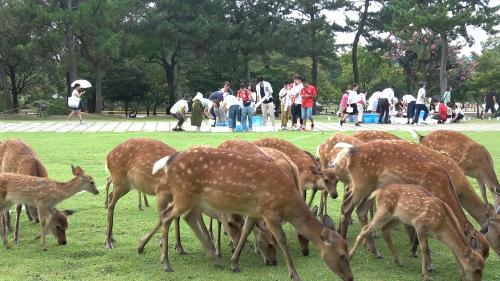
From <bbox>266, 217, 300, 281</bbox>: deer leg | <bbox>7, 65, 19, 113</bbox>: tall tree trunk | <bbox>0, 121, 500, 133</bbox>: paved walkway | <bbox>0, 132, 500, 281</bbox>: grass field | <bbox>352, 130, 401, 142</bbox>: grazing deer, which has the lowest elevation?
<bbox>0, 132, 500, 281</bbox>: grass field

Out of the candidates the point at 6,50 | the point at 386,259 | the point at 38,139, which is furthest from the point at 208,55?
the point at 386,259

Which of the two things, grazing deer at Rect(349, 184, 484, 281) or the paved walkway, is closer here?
grazing deer at Rect(349, 184, 484, 281)

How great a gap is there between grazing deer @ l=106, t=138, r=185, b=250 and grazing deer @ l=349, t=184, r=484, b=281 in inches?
89.9

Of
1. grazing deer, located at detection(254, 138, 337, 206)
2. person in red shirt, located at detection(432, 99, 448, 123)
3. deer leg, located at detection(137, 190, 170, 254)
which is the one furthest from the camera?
person in red shirt, located at detection(432, 99, 448, 123)

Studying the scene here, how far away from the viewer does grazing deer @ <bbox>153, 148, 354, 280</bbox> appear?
16.0ft

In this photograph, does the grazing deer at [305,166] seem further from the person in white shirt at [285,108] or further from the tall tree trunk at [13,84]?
the tall tree trunk at [13,84]

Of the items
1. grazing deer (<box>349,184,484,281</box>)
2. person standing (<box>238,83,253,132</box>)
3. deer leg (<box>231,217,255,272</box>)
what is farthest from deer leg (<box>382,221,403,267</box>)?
person standing (<box>238,83,253,132</box>)

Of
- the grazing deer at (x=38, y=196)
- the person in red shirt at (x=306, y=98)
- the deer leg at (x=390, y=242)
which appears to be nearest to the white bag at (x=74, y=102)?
the person in red shirt at (x=306, y=98)

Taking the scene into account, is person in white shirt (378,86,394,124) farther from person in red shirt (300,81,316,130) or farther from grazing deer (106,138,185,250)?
grazing deer (106,138,185,250)

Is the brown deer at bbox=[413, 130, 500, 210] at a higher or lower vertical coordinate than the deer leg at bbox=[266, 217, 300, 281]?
higher

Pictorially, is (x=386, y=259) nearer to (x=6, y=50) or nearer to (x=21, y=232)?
(x=21, y=232)

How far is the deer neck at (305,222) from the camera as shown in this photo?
193 inches

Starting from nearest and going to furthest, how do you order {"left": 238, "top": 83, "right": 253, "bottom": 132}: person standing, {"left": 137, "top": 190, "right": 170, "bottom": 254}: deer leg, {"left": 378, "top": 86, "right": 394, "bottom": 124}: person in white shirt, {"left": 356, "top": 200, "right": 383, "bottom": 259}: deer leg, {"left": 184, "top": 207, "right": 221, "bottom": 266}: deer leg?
{"left": 184, "top": 207, "right": 221, "bottom": 266}: deer leg, {"left": 137, "top": 190, "right": 170, "bottom": 254}: deer leg, {"left": 356, "top": 200, "right": 383, "bottom": 259}: deer leg, {"left": 238, "top": 83, "right": 253, "bottom": 132}: person standing, {"left": 378, "top": 86, "right": 394, "bottom": 124}: person in white shirt

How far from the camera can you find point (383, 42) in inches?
1742
